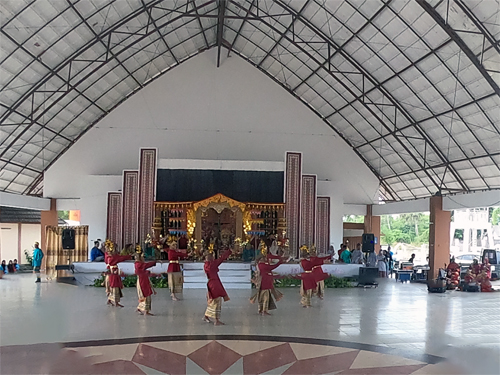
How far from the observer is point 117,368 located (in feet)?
20.7

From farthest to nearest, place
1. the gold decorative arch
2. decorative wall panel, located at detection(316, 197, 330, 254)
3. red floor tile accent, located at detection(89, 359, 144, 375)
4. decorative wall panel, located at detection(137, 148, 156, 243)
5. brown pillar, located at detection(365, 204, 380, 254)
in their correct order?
brown pillar, located at detection(365, 204, 380, 254) → decorative wall panel, located at detection(316, 197, 330, 254) → the gold decorative arch → decorative wall panel, located at detection(137, 148, 156, 243) → red floor tile accent, located at detection(89, 359, 144, 375)

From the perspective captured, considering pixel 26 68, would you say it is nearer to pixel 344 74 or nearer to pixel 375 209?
pixel 344 74

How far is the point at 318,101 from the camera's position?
21.3 metres

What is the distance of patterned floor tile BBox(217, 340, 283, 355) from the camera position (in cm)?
734

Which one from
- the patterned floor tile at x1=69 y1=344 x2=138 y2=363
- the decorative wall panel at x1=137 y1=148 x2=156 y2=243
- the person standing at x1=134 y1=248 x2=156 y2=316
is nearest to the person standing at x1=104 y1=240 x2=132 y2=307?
the person standing at x1=134 y1=248 x2=156 y2=316

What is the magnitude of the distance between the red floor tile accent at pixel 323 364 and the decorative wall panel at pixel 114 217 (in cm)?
1396

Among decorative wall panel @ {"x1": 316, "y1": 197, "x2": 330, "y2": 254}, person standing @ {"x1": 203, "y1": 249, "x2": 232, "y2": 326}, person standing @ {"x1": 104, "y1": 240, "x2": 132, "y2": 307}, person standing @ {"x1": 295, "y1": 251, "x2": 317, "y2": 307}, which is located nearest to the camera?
person standing @ {"x1": 203, "y1": 249, "x2": 232, "y2": 326}

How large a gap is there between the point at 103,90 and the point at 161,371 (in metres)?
15.8

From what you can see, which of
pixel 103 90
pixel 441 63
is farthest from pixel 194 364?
pixel 103 90

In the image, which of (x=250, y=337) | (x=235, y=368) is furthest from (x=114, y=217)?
Result: (x=235, y=368)

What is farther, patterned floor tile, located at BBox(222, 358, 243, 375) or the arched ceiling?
the arched ceiling

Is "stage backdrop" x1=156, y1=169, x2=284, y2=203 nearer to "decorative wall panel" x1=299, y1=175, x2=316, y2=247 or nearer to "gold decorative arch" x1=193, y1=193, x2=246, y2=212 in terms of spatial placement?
"gold decorative arch" x1=193, y1=193, x2=246, y2=212

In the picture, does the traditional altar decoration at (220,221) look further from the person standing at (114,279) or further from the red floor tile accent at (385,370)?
the red floor tile accent at (385,370)

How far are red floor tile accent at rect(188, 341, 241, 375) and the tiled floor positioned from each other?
0.01 meters
